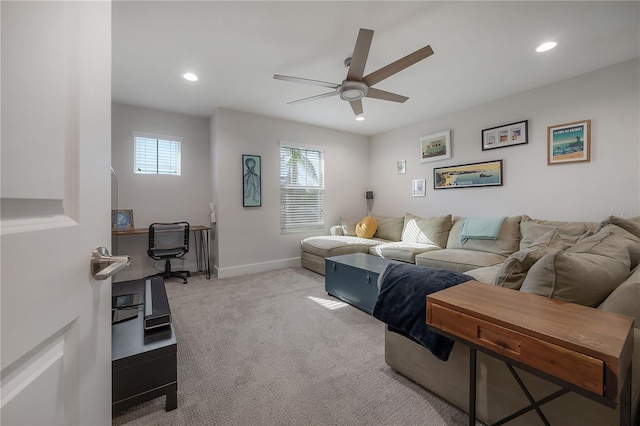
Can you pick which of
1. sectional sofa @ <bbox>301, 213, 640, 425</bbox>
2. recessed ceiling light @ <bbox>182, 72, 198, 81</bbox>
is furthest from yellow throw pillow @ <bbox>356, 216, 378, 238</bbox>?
recessed ceiling light @ <bbox>182, 72, 198, 81</bbox>

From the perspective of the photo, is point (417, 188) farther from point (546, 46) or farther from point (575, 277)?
point (575, 277)

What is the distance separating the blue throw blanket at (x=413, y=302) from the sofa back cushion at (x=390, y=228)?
10.2 feet

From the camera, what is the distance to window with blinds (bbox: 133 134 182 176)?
3948 millimetres

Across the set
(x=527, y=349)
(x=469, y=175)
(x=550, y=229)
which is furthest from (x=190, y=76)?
(x=550, y=229)

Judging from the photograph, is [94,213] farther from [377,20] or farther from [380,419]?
[377,20]

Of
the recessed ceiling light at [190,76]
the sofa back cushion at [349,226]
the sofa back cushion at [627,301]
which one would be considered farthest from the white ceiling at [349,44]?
the sofa back cushion at [349,226]

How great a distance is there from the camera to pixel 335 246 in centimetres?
403

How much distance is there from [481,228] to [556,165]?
45.1 inches

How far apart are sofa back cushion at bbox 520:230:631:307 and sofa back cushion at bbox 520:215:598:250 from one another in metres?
1.85

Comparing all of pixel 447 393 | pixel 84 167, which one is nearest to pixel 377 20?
pixel 84 167

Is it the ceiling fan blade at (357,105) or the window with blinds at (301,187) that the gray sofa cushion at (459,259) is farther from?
the window with blinds at (301,187)

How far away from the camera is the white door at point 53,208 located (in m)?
0.36

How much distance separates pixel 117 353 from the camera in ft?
4.50

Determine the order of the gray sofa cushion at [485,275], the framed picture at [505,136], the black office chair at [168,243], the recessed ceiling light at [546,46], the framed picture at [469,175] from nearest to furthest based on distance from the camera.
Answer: the gray sofa cushion at [485,275]
the recessed ceiling light at [546,46]
the framed picture at [505,136]
the black office chair at [168,243]
the framed picture at [469,175]
